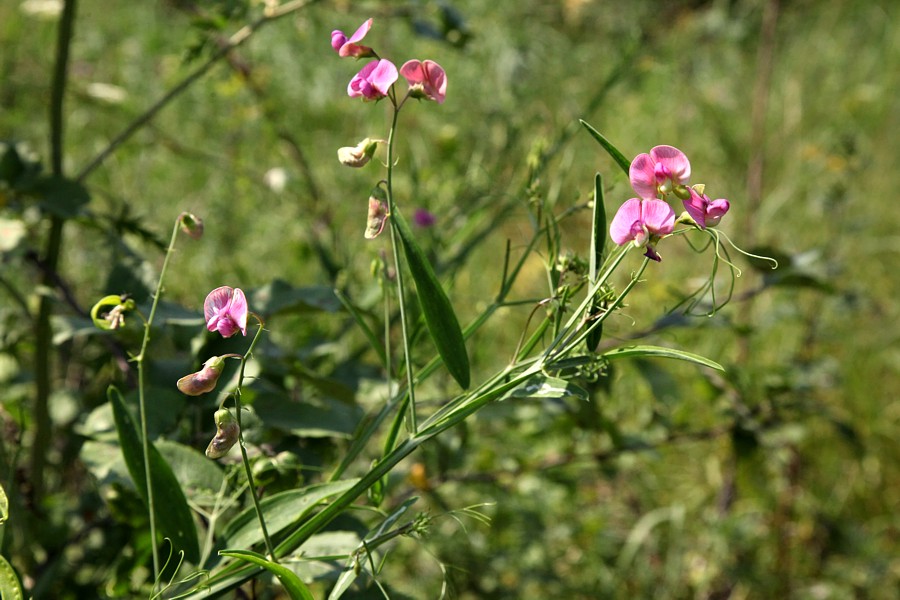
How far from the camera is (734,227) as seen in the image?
7.80 feet

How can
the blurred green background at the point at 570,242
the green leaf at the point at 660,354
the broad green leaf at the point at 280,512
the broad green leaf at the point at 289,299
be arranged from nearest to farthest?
the green leaf at the point at 660,354 < the broad green leaf at the point at 280,512 < the broad green leaf at the point at 289,299 < the blurred green background at the point at 570,242

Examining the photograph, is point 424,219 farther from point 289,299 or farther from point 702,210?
point 702,210

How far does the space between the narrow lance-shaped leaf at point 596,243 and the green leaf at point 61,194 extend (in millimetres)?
561

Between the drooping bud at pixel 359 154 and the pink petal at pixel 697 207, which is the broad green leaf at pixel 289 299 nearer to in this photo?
the drooping bud at pixel 359 154

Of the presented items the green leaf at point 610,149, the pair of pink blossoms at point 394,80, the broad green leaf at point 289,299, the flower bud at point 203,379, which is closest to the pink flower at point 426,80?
the pair of pink blossoms at point 394,80

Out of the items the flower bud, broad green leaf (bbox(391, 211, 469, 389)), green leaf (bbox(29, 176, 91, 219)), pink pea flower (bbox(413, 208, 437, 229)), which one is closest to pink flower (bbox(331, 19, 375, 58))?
broad green leaf (bbox(391, 211, 469, 389))

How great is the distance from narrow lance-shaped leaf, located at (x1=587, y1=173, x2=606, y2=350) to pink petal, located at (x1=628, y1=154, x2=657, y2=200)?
0.08 ft

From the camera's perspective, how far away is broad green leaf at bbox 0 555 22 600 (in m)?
0.57

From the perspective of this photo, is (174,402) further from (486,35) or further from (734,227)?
(486,35)

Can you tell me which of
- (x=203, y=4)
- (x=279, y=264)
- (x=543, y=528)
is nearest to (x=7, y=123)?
(x=279, y=264)

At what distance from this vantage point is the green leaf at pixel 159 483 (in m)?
0.64

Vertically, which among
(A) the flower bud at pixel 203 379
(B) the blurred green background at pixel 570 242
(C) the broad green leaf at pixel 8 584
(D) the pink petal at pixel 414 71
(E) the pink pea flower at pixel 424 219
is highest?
(D) the pink petal at pixel 414 71

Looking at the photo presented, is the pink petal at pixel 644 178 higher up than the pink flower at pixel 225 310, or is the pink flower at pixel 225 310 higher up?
the pink petal at pixel 644 178

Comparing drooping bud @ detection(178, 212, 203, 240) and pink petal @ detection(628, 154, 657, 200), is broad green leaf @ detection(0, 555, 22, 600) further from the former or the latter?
pink petal @ detection(628, 154, 657, 200)
